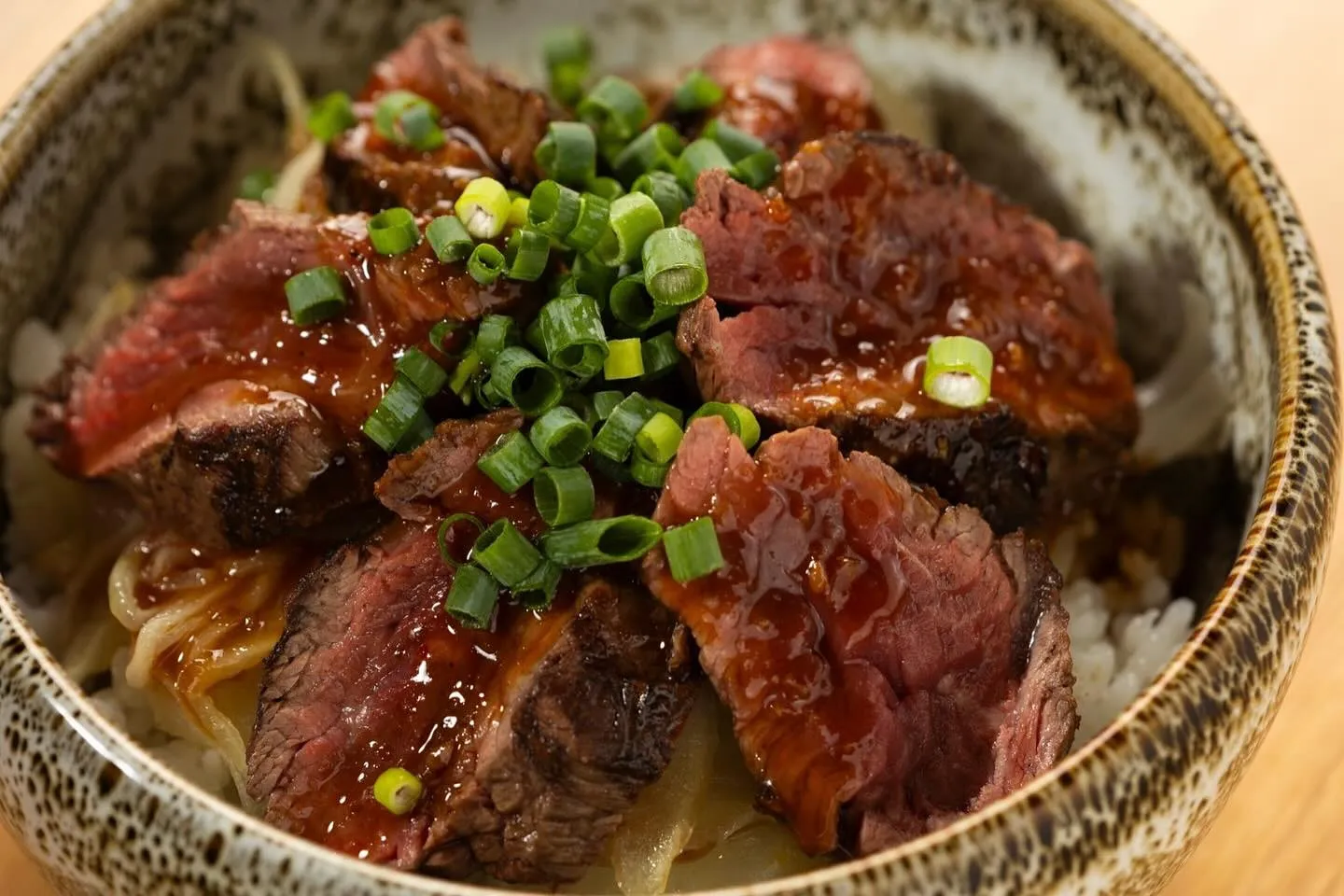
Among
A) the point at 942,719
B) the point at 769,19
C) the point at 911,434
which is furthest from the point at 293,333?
the point at 769,19

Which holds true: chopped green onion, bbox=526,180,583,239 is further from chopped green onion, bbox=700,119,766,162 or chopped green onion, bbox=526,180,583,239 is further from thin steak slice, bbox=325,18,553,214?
chopped green onion, bbox=700,119,766,162

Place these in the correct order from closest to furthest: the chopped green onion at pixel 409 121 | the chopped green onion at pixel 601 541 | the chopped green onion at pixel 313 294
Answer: the chopped green onion at pixel 601 541 → the chopped green onion at pixel 313 294 → the chopped green onion at pixel 409 121

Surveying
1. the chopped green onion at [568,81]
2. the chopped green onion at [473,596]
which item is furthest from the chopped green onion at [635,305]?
the chopped green onion at [568,81]

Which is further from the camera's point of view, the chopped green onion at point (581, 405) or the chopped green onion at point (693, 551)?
the chopped green onion at point (581, 405)

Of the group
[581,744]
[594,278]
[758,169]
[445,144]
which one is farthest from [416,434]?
[758,169]

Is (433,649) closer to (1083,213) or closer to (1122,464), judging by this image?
(1122,464)

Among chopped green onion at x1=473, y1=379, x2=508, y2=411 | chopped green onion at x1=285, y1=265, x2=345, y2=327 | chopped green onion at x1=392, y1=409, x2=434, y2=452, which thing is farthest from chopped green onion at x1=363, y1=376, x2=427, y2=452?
chopped green onion at x1=285, y1=265, x2=345, y2=327

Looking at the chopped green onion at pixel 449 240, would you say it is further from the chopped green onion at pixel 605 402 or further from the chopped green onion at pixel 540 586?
the chopped green onion at pixel 540 586
